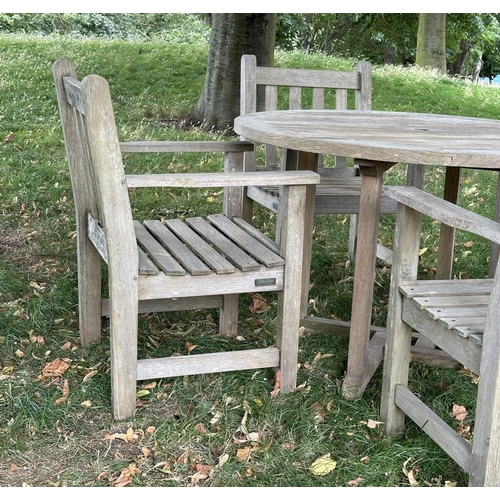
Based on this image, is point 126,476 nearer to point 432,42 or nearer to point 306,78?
point 306,78

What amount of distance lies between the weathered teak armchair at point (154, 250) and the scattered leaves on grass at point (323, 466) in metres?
0.48

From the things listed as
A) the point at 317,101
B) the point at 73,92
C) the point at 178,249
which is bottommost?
the point at 178,249

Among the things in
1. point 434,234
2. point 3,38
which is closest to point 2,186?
point 434,234

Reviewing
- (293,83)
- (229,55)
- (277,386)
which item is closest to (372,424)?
(277,386)

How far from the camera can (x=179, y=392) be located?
2.97 m

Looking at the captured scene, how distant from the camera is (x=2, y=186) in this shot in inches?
223

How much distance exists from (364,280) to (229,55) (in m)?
5.08

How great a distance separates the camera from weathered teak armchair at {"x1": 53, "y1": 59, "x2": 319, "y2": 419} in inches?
A: 99.3

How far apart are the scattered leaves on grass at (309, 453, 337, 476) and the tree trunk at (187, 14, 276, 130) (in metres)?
5.33

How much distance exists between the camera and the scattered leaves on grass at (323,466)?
2482 mm

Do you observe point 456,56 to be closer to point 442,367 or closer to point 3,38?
point 3,38

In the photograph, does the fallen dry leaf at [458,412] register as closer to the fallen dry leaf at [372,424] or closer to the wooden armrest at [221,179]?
the fallen dry leaf at [372,424]

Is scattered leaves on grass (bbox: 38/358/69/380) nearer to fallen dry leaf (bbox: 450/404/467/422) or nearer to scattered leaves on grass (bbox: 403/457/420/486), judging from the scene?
scattered leaves on grass (bbox: 403/457/420/486)

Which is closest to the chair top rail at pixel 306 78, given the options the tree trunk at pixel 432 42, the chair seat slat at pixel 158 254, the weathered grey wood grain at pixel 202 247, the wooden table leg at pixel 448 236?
the wooden table leg at pixel 448 236
